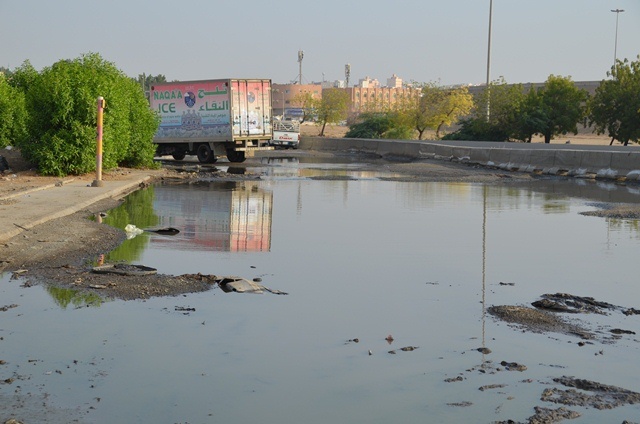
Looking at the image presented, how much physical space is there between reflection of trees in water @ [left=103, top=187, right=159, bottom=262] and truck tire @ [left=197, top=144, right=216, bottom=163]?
16967mm

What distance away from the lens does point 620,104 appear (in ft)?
198

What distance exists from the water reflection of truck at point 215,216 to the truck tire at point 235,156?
50.6ft

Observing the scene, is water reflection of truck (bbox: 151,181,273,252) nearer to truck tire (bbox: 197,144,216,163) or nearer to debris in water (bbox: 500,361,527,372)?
debris in water (bbox: 500,361,527,372)

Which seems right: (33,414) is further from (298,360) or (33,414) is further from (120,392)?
(298,360)

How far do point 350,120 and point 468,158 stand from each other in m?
100

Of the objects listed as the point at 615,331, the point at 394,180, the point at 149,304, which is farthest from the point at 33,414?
the point at 394,180

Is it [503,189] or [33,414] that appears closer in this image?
[33,414]

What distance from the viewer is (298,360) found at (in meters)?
7.81

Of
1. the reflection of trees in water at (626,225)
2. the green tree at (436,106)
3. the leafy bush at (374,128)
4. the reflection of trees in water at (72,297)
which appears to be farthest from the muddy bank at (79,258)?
the leafy bush at (374,128)

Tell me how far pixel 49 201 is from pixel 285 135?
4802cm

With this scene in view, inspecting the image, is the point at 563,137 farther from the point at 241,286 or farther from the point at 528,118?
the point at 241,286

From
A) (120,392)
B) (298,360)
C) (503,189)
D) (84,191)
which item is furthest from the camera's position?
(503,189)

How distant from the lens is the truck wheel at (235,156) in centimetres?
4369

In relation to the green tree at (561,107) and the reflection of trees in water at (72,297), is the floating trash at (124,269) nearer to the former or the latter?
the reflection of trees in water at (72,297)
